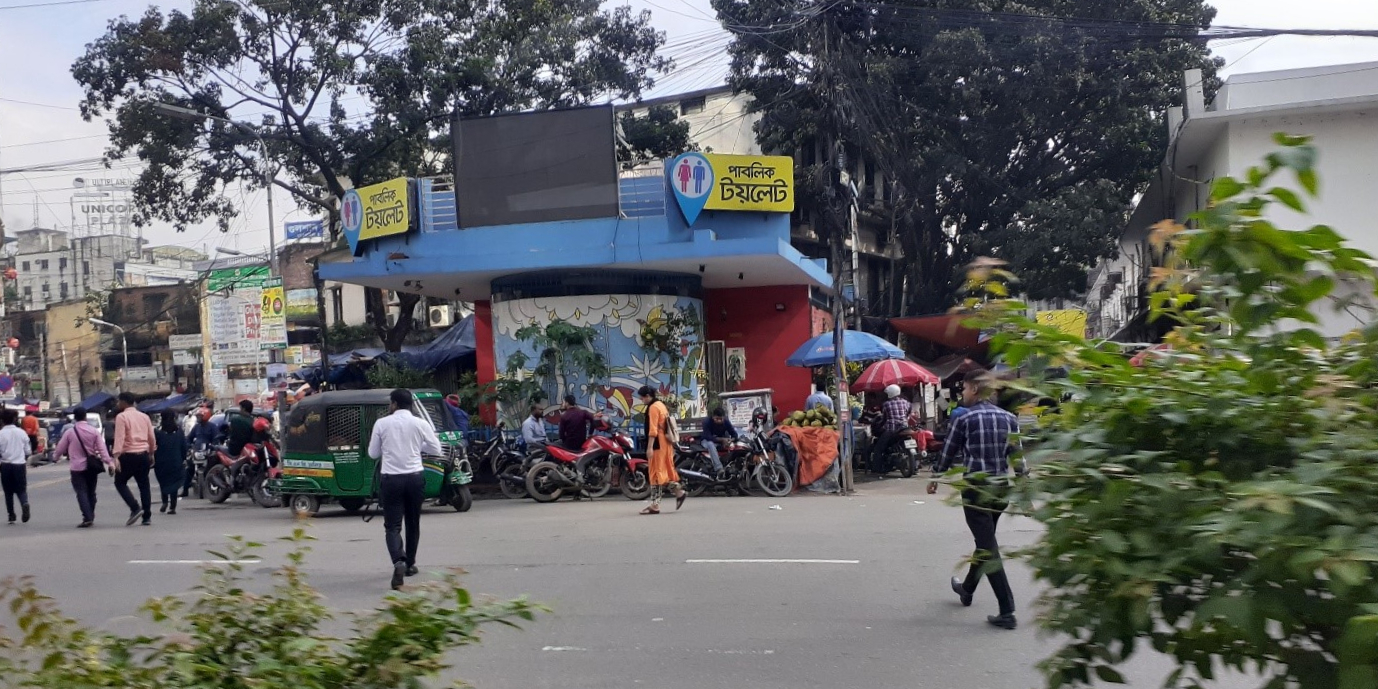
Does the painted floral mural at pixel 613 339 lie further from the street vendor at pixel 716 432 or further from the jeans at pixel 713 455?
the jeans at pixel 713 455

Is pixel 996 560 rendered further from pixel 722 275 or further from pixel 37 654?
pixel 722 275

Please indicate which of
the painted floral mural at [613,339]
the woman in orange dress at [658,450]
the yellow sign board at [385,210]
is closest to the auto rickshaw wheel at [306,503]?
the woman in orange dress at [658,450]

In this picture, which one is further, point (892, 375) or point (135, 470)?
point (892, 375)

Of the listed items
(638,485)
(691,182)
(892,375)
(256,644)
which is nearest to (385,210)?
(691,182)

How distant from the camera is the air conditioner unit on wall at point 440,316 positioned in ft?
128

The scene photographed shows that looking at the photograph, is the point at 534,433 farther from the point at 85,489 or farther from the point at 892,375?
the point at 892,375

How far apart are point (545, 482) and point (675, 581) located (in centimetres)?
776

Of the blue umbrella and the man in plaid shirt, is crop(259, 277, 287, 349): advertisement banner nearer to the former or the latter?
the blue umbrella

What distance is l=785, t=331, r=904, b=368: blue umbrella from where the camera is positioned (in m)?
20.0

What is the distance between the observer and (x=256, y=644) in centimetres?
345

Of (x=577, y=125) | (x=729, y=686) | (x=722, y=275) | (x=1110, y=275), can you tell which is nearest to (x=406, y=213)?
(x=577, y=125)

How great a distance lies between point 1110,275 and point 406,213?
2721cm

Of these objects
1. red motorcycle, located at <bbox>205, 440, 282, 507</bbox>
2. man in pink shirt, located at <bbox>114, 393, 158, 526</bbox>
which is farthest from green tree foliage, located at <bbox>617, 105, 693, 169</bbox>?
man in pink shirt, located at <bbox>114, 393, 158, 526</bbox>

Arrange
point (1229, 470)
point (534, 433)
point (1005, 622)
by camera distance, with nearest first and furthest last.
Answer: point (1229, 470) < point (1005, 622) < point (534, 433)
